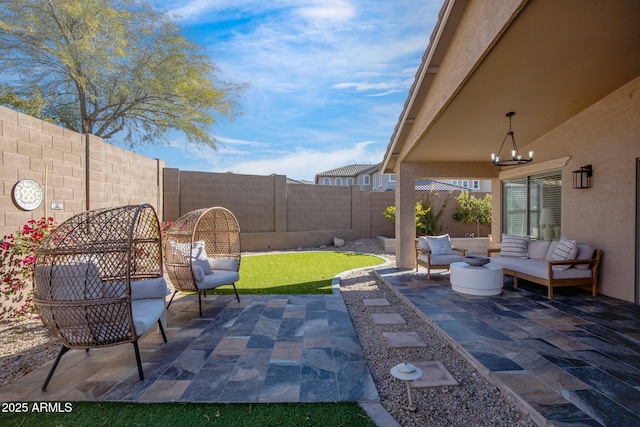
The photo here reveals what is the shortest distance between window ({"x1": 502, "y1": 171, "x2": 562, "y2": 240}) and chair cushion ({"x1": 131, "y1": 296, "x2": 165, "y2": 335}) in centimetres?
801

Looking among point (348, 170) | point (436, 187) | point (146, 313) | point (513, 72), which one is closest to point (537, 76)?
point (513, 72)

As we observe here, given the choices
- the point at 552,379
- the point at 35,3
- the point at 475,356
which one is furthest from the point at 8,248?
the point at 35,3

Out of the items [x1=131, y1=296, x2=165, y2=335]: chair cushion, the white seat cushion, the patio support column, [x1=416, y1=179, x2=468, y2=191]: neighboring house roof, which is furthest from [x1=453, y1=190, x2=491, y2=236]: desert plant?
[x1=131, y1=296, x2=165, y2=335]: chair cushion

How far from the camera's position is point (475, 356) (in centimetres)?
334

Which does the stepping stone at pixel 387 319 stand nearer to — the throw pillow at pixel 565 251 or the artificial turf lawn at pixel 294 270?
the artificial turf lawn at pixel 294 270

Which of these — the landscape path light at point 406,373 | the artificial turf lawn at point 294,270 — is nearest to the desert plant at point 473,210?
the artificial turf lawn at point 294,270

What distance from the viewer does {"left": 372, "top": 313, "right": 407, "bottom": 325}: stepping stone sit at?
4766mm

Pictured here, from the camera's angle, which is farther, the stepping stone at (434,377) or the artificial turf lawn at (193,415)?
the stepping stone at (434,377)

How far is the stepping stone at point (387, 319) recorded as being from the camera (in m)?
4.77

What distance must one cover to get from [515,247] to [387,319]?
14.1 ft

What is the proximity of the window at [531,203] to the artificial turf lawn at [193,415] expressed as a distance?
688cm

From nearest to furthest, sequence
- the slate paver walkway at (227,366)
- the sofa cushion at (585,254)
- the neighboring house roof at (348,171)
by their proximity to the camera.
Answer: the slate paver walkway at (227,366), the sofa cushion at (585,254), the neighboring house roof at (348,171)

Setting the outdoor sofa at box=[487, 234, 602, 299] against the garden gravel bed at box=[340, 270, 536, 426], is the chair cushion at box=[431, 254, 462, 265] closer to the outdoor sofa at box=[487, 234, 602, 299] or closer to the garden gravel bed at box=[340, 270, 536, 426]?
the outdoor sofa at box=[487, 234, 602, 299]

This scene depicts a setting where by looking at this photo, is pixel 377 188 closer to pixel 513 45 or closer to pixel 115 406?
pixel 513 45
